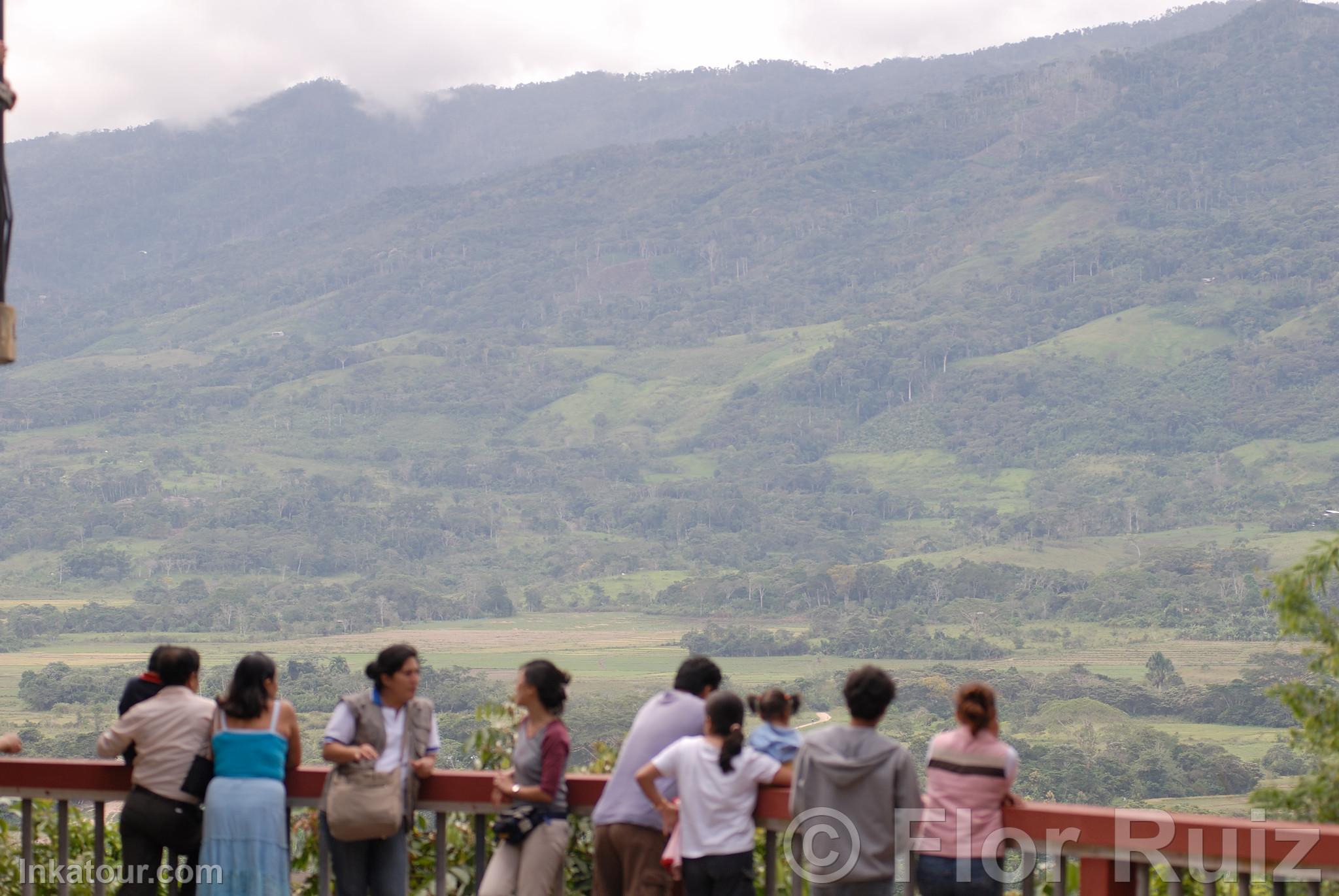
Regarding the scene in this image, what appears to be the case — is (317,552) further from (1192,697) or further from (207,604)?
(1192,697)

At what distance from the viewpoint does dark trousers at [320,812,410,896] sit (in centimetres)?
518

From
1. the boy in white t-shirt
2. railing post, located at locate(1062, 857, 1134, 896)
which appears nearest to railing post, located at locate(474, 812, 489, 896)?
the boy in white t-shirt

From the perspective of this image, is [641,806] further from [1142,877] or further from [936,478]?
[936,478]

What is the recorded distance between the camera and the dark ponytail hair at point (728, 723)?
4914 mm

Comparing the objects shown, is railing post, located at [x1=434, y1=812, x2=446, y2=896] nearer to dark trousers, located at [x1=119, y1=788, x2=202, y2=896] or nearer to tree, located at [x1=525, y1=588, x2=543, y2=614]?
dark trousers, located at [x1=119, y1=788, x2=202, y2=896]

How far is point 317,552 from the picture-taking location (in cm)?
15688

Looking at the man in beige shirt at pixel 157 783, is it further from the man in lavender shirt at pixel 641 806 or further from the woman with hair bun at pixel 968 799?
the woman with hair bun at pixel 968 799

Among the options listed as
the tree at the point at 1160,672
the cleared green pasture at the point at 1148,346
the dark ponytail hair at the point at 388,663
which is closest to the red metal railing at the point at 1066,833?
the dark ponytail hair at the point at 388,663

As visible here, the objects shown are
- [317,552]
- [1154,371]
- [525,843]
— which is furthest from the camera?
[1154,371]

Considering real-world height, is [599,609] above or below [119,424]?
below

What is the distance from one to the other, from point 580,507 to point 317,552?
31.7m

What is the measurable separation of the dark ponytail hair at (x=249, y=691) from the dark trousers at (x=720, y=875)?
59.7 inches

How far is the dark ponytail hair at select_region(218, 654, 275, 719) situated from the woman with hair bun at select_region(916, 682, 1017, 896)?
7.25ft

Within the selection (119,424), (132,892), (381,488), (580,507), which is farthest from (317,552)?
(132,892)
